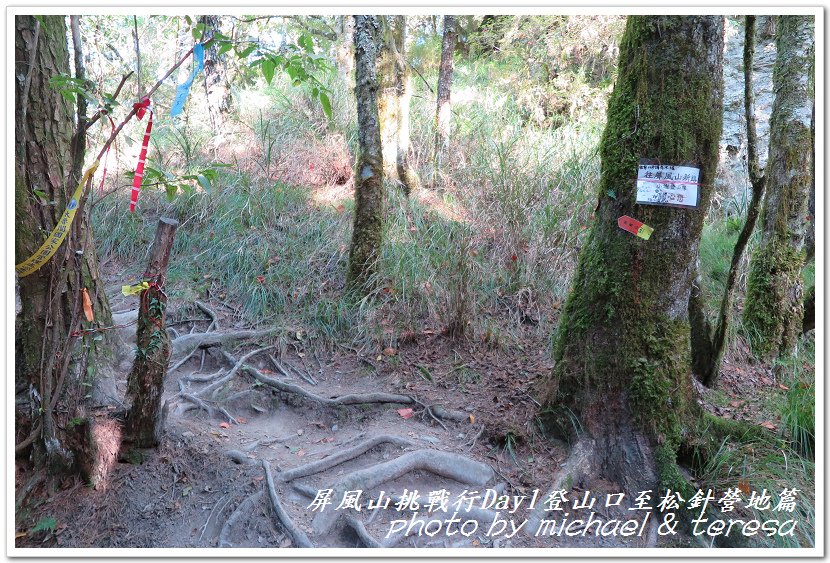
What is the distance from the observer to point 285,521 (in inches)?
110

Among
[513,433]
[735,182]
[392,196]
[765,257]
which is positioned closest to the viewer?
[513,433]

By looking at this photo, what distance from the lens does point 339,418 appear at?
154 inches

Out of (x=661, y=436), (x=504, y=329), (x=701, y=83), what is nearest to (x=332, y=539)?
(x=661, y=436)

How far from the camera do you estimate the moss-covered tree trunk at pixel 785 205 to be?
4375mm

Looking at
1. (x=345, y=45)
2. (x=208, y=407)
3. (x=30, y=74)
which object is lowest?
(x=208, y=407)

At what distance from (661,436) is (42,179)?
10.6ft

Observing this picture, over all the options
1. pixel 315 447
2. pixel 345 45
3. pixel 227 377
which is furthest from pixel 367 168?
pixel 345 45

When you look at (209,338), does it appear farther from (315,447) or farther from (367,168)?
(367,168)

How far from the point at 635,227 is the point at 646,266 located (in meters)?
0.20

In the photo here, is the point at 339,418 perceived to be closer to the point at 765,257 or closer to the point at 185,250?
the point at 185,250

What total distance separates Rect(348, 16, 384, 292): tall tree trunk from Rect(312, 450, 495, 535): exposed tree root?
1.96 m

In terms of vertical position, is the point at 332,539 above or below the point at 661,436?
below

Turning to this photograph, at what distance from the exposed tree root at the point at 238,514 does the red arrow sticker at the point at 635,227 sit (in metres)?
2.28
